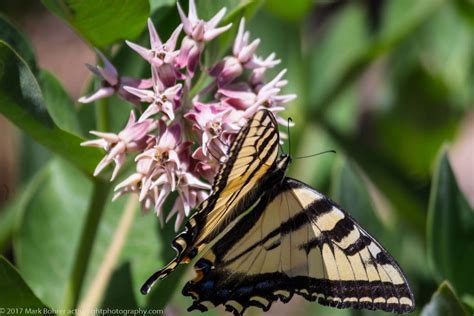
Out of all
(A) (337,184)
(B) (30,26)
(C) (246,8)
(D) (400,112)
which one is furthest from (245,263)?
(B) (30,26)

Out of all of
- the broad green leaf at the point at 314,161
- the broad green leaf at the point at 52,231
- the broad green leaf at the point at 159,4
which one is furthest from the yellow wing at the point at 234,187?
the broad green leaf at the point at 314,161

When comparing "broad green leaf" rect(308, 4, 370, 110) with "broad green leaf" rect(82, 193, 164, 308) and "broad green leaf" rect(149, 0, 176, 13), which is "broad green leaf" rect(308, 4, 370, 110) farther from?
"broad green leaf" rect(149, 0, 176, 13)

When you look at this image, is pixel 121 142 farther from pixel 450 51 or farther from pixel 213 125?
pixel 450 51

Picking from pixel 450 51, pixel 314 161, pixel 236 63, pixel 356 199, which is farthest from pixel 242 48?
pixel 450 51

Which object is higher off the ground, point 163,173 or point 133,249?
point 163,173

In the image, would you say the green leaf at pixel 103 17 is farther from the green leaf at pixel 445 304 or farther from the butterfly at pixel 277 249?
the green leaf at pixel 445 304

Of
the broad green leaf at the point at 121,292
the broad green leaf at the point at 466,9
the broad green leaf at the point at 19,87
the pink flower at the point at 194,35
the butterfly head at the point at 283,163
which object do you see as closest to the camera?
the broad green leaf at the point at 19,87
